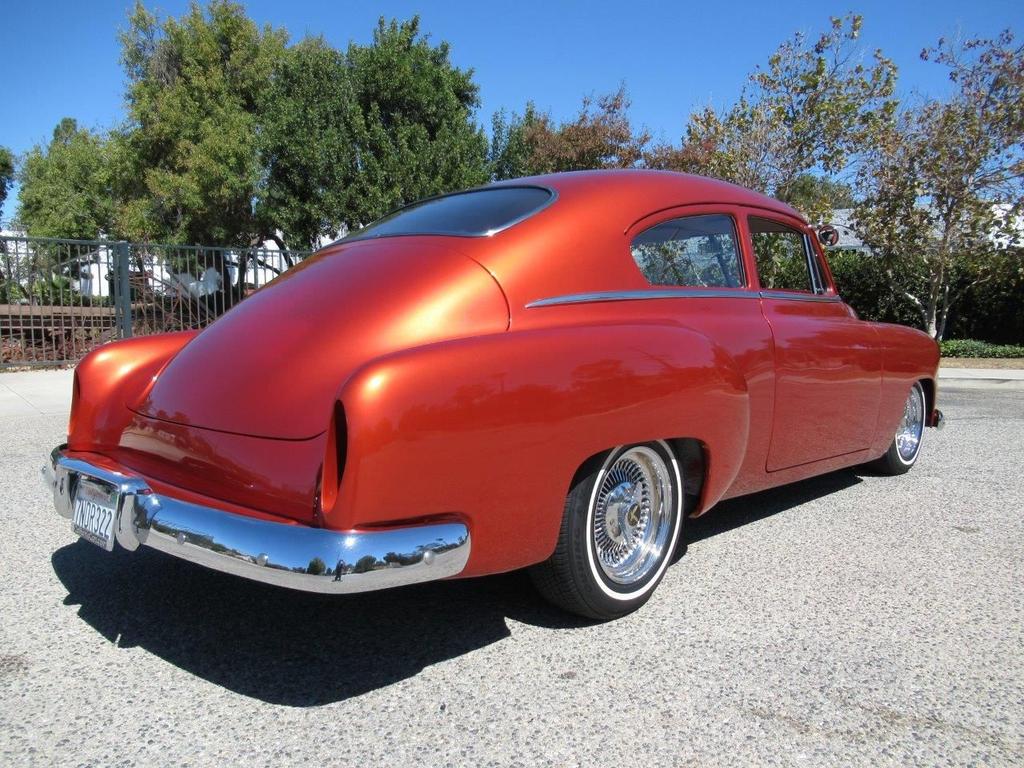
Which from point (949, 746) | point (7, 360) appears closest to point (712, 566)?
point (949, 746)

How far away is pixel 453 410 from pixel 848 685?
4.59ft

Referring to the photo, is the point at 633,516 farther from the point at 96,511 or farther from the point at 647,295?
the point at 96,511

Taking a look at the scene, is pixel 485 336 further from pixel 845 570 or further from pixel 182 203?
pixel 182 203

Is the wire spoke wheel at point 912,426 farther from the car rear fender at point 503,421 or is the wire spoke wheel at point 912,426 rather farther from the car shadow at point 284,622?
the car shadow at point 284,622

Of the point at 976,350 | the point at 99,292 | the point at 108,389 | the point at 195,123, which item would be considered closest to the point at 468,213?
the point at 108,389

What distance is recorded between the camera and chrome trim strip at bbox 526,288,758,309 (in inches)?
105

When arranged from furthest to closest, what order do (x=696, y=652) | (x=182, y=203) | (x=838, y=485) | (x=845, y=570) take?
(x=182, y=203) < (x=838, y=485) < (x=845, y=570) < (x=696, y=652)

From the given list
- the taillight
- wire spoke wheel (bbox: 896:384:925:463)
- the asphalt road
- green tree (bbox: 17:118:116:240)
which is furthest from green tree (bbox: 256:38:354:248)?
the taillight

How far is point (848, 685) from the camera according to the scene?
2.30m

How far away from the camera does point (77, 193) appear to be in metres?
29.4

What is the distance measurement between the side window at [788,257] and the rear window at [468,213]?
1377mm

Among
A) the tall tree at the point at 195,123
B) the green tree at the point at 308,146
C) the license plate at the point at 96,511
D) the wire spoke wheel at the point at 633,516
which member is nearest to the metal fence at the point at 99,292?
the green tree at the point at 308,146

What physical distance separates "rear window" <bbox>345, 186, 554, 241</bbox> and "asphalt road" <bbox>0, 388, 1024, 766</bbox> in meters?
1.34

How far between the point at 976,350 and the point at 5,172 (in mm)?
54770
